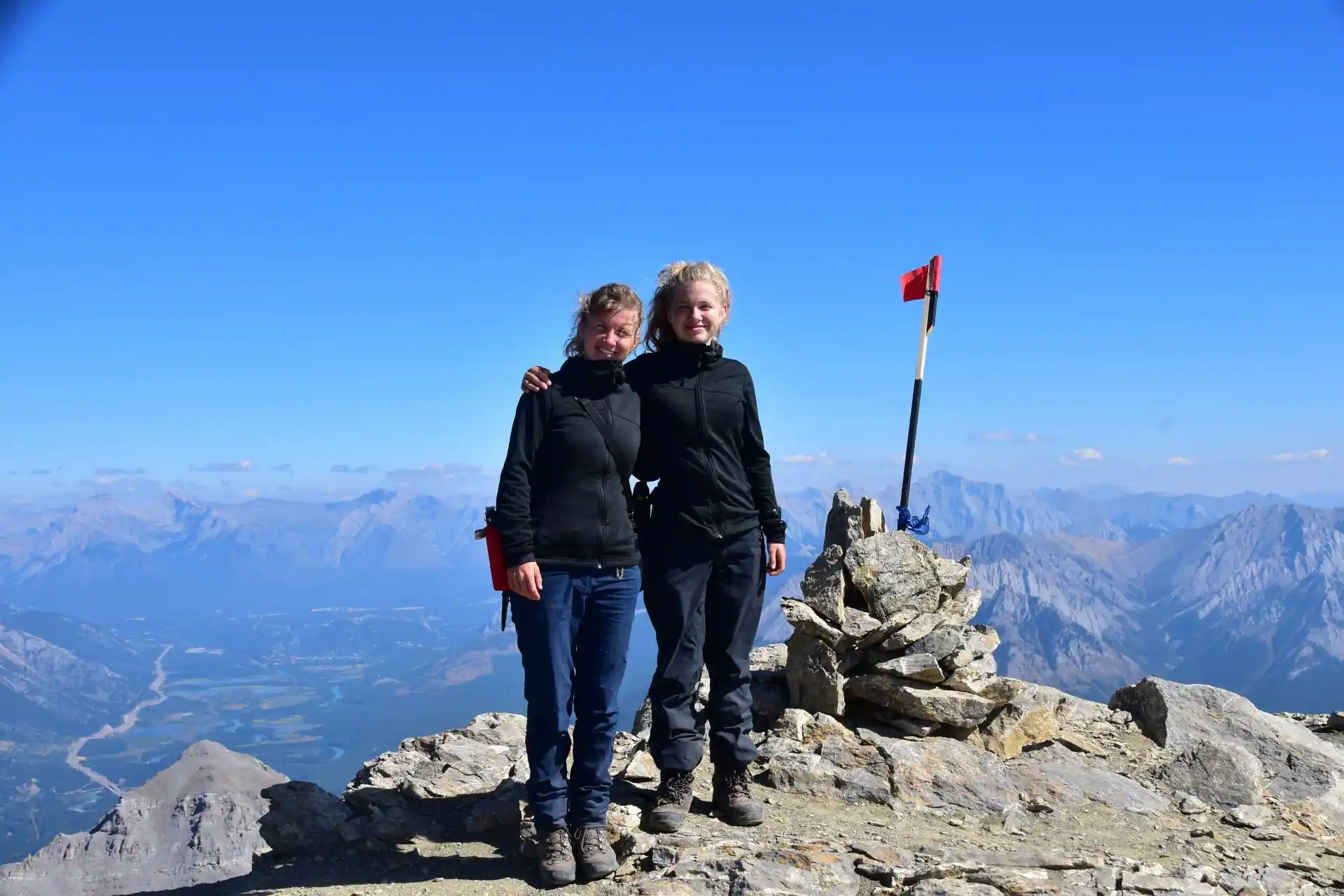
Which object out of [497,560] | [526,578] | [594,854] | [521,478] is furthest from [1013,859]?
[521,478]

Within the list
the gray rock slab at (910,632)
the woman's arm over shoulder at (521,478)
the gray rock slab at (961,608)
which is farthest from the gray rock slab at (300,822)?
the gray rock slab at (961,608)

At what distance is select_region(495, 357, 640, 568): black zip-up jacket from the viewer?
6.37 m

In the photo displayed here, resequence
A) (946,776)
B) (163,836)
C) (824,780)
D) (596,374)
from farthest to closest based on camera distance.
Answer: (163,836) → (946,776) → (824,780) → (596,374)

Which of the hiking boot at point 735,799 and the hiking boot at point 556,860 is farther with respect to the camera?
the hiking boot at point 735,799

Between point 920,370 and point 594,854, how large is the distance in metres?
7.54

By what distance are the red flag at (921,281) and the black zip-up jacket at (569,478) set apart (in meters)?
6.74

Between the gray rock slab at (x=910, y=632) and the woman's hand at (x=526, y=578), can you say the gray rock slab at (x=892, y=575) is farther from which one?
the woman's hand at (x=526, y=578)

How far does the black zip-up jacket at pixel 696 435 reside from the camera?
7.03 metres

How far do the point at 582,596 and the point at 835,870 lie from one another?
2864 millimetres

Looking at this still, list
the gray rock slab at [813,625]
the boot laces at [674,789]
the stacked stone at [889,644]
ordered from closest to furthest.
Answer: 1. the boot laces at [674,789]
2. the stacked stone at [889,644]
3. the gray rock slab at [813,625]

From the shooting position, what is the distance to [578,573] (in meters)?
6.47

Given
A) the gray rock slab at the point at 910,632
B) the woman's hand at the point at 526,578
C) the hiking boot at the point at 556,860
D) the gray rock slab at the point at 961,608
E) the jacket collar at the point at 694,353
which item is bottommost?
the hiking boot at the point at 556,860

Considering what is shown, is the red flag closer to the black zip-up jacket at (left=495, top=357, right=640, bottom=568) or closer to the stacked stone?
the stacked stone

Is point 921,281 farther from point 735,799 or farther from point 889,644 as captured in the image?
point 735,799
